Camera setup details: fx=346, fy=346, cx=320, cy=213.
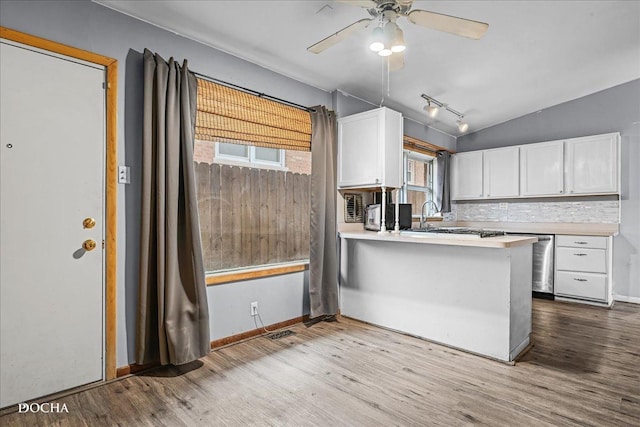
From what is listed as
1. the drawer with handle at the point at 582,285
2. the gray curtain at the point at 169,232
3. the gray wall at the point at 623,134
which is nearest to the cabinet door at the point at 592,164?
the gray wall at the point at 623,134

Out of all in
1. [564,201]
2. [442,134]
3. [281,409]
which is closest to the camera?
[281,409]

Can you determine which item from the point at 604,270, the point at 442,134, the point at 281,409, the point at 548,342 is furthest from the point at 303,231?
the point at 604,270

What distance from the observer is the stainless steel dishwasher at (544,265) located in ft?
14.5

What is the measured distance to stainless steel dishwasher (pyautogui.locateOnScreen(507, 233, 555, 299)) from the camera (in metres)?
4.42

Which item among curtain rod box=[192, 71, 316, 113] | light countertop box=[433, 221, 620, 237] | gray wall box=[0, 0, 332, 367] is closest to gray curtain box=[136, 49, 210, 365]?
gray wall box=[0, 0, 332, 367]

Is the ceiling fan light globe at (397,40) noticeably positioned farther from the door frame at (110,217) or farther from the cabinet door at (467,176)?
the cabinet door at (467,176)

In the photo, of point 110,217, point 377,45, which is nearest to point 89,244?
point 110,217

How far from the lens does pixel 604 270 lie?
407 centimetres

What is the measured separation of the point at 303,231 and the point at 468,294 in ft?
5.29

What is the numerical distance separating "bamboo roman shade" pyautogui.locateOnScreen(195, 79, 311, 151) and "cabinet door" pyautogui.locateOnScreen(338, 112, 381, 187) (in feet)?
1.51

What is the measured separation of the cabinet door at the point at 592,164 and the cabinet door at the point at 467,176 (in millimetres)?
1154

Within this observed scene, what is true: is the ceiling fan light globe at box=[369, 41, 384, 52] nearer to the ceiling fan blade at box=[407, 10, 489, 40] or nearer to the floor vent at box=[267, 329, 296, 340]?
the ceiling fan blade at box=[407, 10, 489, 40]

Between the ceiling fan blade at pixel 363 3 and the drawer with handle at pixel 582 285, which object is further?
the drawer with handle at pixel 582 285

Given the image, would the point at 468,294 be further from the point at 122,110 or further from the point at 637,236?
the point at 637,236
